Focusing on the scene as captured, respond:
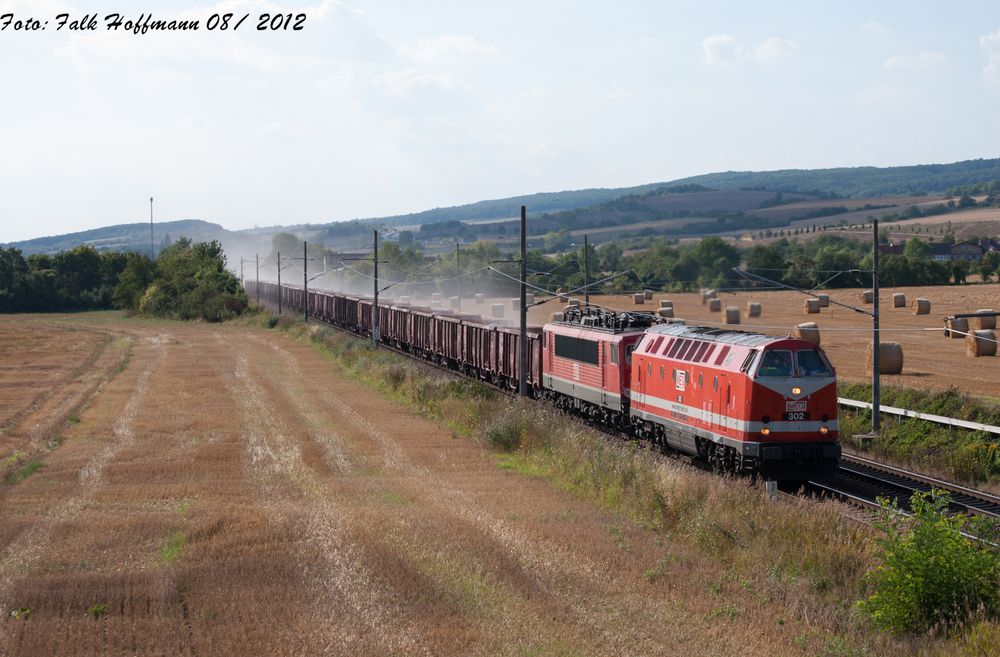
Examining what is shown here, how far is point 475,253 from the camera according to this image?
5925 inches

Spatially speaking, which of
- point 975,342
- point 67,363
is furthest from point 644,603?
point 67,363

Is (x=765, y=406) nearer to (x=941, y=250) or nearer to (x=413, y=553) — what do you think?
(x=413, y=553)

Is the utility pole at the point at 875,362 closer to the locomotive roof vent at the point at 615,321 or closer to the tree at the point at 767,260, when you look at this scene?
the locomotive roof vent at the point at 615,321

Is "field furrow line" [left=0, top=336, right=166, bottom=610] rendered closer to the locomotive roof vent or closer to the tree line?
the locomotive roof vent

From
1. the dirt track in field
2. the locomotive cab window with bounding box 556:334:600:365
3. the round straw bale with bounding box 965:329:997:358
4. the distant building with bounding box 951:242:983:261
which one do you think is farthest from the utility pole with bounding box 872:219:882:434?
the distant building with bounding box 951:242:983:261

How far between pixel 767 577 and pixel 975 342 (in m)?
37.0

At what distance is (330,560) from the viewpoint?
19.0 meters

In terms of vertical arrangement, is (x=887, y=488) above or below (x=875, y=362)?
below

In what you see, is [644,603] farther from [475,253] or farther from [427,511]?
[475,253]

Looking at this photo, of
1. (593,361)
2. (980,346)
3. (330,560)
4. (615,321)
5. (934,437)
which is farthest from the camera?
(980,346)

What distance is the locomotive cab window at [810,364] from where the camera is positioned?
87.6 ft

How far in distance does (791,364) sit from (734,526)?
707 centimetres

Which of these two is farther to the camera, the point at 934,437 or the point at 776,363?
the point at 934,437

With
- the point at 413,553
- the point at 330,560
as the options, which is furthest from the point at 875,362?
the point at 330,560
